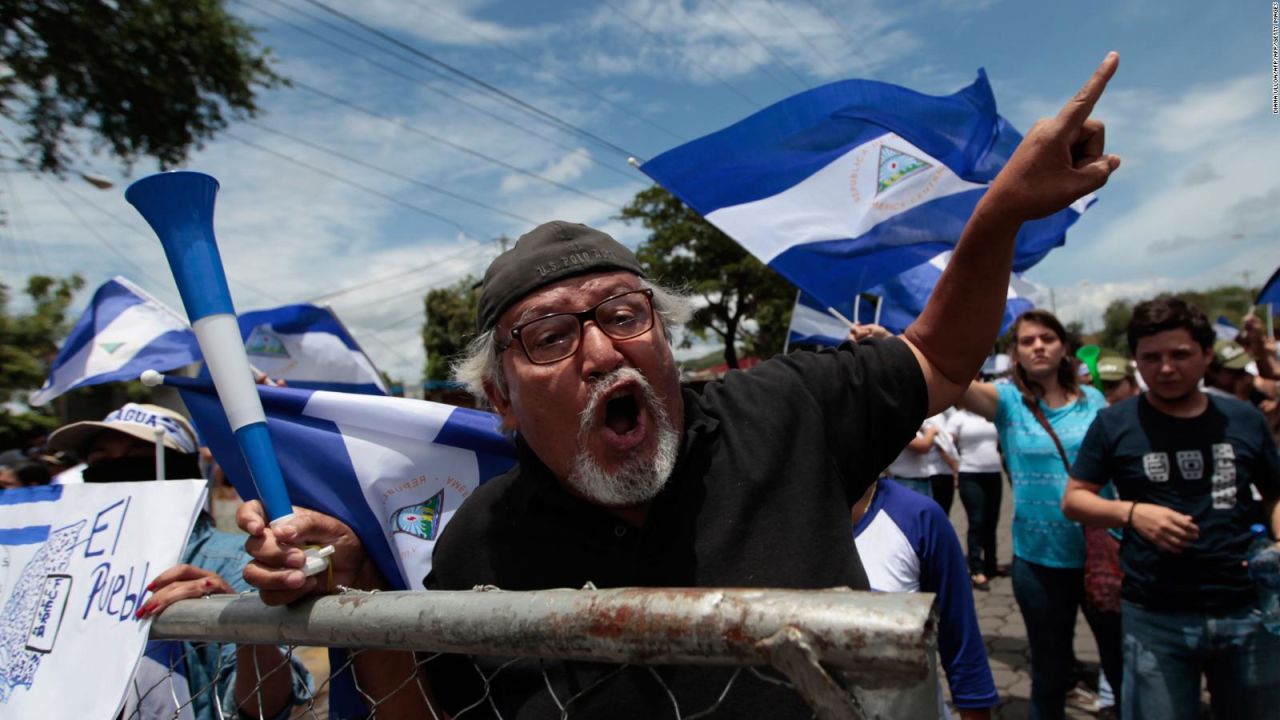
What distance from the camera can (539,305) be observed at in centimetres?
163

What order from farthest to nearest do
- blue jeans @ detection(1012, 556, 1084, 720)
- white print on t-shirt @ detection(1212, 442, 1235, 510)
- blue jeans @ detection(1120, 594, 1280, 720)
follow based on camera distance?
blue jeans @ detection(1012, 556, 1084, 720) → white print on t-shirt @ detection(1212, 442, 1235, 510) → blue jeans @ detection(1120, 594, 1280, 720)

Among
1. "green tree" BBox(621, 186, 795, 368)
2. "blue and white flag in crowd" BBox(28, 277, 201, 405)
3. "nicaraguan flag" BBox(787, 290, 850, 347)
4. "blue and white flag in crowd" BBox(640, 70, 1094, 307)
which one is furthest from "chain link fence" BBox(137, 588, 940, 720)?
"green tree" BBox(621, 186, 795, 368)

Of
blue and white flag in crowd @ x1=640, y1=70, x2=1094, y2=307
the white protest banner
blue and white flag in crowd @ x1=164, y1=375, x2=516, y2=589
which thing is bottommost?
the white protest banner

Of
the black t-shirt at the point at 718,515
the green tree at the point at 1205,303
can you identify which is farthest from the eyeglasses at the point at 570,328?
the green tree at the point at 1205,303

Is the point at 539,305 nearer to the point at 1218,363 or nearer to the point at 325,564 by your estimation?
the point at 325,564

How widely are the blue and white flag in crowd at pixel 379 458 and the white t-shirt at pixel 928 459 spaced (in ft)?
14.6

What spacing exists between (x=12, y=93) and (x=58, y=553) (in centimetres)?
1261

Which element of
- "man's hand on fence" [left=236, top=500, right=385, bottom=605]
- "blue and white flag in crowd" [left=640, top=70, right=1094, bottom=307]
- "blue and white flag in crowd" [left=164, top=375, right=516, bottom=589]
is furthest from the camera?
"blue and white flag in crowd" [left=640, top=70, right=1094, bottom=307]

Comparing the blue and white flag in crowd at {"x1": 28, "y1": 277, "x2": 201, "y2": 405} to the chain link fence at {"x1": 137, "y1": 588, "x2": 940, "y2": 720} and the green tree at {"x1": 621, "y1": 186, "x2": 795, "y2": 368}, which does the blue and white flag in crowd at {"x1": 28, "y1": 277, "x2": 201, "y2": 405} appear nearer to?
the chain link fence at {"x1": 137, "y1": 588, "x2": 940, "y2": 720}

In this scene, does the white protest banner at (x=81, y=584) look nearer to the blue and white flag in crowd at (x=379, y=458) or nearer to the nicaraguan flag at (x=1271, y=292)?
the blue and white flag in crowd at (x=379, y=458)

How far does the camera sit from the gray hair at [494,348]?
5.86ft

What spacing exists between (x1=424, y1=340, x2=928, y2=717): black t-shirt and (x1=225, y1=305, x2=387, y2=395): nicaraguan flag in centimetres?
442

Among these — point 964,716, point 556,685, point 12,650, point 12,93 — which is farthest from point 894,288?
point 12,93

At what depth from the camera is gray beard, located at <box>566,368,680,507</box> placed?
59.8 inches
